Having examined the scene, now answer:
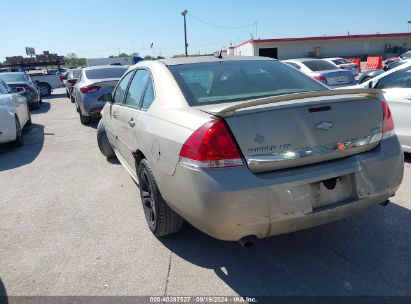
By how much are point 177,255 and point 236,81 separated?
5.41 ft

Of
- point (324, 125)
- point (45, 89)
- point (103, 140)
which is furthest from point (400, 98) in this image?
point (45, 89)

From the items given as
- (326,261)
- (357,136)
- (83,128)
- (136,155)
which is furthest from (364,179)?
(83,128)

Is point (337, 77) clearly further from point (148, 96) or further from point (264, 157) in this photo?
point (264, 157)

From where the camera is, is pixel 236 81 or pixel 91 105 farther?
pixel 91 105

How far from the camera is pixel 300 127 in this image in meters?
2.50

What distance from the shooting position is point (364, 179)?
2.67 meters

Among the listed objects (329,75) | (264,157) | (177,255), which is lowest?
(177,255)

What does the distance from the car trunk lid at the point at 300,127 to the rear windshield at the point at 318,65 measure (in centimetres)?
1054

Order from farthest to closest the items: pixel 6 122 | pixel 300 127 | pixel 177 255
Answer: pixel 6 122 → pixel 177 255 → pixel 300 127

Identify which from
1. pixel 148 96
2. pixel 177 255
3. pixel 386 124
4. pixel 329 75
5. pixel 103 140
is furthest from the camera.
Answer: pixel 329 75

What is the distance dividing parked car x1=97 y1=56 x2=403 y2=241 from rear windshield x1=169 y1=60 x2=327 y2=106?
2 cm

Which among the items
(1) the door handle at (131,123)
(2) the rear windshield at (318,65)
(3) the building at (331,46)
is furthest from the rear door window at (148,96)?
(3) the building at (331,46)

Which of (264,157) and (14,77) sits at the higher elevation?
(14,77)

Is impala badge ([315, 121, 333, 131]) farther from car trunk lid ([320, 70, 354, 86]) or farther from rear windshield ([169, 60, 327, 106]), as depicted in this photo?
car trunk lid ([320, 70, 354, 86])
